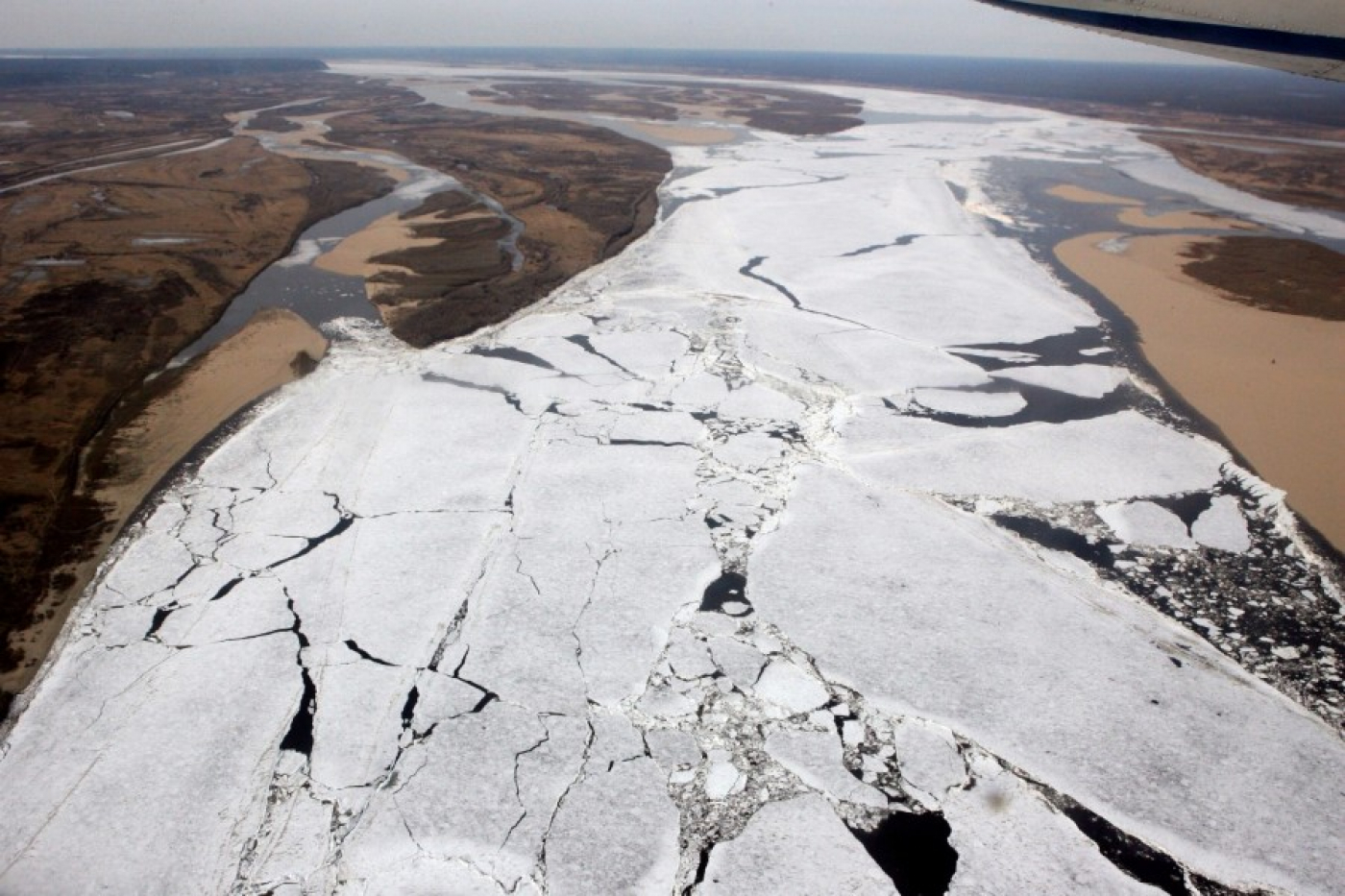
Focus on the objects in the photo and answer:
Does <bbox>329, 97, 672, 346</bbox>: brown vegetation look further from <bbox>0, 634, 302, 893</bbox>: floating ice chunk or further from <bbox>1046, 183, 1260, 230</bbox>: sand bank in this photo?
<bbox>1046, 183, 1260, 230</bbox>: sand bank

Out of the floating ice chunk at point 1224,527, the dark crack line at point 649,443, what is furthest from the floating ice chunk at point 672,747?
the floating ice chunk at point 1224,527

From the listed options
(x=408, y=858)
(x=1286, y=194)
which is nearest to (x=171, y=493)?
(x=408, y=858)

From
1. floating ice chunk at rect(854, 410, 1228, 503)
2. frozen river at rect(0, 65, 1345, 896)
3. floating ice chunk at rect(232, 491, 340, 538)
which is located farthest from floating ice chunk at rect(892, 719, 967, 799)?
floating ice chunk at rect(232, 491, 340, 538)

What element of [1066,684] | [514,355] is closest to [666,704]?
[1066,684]

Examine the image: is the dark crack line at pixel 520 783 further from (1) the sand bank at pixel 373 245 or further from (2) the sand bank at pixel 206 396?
(1) the sand bank at pixel 373 245

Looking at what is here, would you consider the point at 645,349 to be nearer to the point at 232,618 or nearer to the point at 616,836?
the point at 232,618
